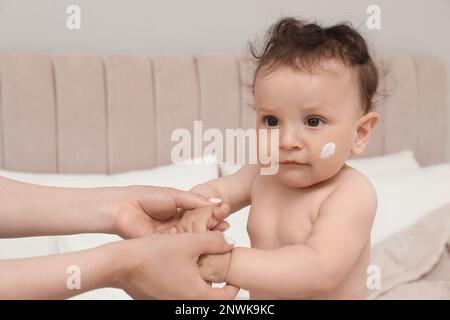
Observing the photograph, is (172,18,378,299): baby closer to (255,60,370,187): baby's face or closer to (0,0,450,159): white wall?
(255,60,370,187): baby's face

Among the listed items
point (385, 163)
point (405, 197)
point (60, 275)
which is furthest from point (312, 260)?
point (385, 163)

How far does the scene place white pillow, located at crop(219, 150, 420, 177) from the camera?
2070 millimetres

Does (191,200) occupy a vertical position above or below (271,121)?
below

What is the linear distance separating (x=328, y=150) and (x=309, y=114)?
0.20ft

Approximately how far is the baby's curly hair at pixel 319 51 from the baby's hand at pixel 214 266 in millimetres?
274

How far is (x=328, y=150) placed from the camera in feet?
3.08

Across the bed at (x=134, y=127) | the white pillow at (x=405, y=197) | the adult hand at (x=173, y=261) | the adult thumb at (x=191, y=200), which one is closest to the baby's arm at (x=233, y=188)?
the adult thumb at (x=191, y=200)

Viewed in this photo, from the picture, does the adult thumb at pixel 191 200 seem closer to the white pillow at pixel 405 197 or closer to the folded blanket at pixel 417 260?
the folded blanket at pixel 417 260

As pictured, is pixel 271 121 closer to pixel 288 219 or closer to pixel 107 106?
pixel 288 219

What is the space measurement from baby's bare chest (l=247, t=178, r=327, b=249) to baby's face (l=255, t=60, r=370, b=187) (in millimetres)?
49

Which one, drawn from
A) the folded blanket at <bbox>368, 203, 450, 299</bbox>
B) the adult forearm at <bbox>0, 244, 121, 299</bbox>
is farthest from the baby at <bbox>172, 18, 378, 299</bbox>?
the folded blanket at <bbox>368, 203, 450, 299</bbox>

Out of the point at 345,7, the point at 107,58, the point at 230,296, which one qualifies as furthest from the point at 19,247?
the point at 345,7

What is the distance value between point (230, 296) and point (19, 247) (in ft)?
2.66
